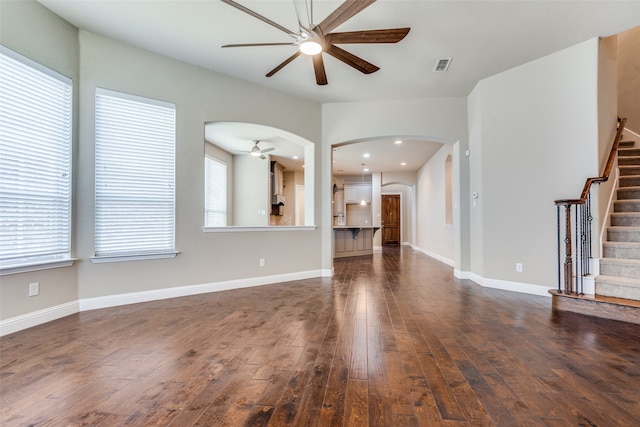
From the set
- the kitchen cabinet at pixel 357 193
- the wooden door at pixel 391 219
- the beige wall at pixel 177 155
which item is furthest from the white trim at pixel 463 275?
the wooden door at pixel 391 219

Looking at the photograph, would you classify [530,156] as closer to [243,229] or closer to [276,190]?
[243,229]

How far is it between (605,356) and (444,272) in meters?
3.66

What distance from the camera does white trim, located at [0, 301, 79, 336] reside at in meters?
2.58

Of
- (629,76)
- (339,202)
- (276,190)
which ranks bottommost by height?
(339,202)

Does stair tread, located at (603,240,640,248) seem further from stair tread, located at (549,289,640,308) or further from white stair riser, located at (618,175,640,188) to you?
white stair riser, located at (618,175,640,188)

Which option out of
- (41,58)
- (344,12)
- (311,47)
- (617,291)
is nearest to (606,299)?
(617,291)

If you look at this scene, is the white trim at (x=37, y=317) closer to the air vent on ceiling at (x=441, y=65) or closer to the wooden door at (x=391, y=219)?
the air vent on ceiling at (x=441, y=65)

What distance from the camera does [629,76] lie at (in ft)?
15.7

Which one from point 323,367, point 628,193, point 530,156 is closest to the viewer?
point 323,367

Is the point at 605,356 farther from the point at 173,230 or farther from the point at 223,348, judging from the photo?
the point at 173,230

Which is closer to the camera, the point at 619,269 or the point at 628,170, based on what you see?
the point at 619,269

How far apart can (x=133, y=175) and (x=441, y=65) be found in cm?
415

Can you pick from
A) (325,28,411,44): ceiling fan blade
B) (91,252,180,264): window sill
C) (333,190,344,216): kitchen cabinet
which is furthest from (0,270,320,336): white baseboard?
(333,190,344,216): kitchen cabinet

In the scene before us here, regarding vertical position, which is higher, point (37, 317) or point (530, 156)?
point (530, 156)
